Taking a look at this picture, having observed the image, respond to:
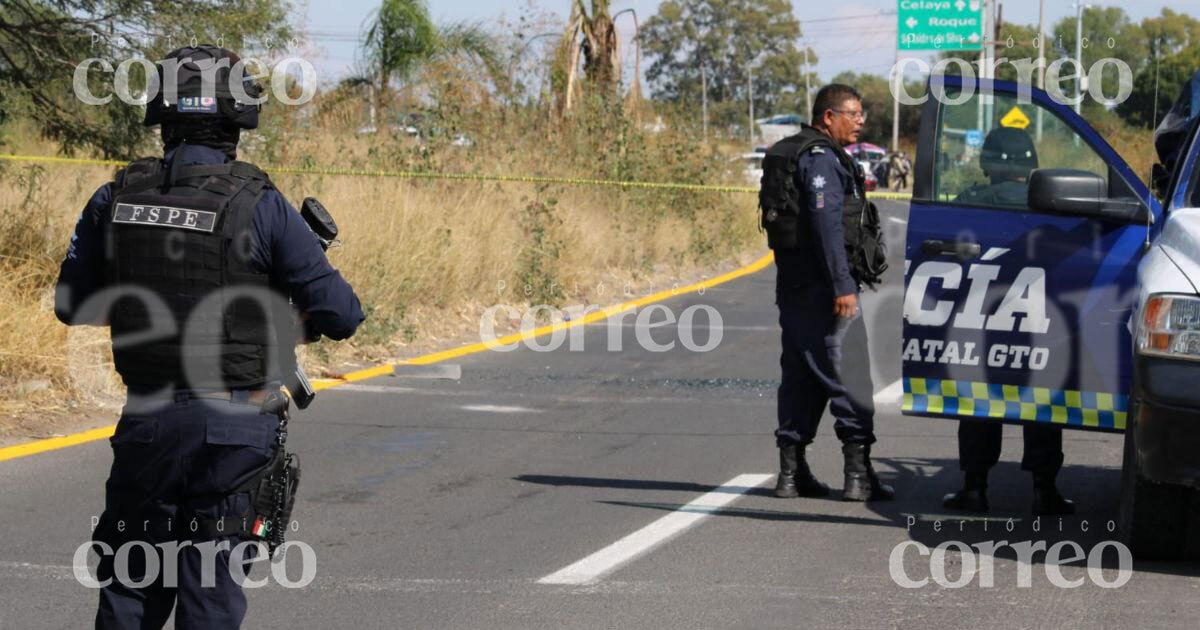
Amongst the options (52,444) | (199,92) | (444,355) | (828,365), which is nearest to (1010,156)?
(828,365)

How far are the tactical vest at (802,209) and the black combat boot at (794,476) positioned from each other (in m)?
0.89

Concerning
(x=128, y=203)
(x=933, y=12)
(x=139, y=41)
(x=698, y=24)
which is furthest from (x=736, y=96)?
(x=128, y=203)

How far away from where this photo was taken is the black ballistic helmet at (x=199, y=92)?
3867mm

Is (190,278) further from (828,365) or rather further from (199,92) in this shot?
(828,365)

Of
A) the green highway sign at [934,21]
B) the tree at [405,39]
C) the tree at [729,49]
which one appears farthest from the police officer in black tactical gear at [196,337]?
the tree at [729,49]

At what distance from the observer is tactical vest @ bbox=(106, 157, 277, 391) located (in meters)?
3.83

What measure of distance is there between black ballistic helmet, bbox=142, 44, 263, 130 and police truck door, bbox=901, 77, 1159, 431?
372 cm

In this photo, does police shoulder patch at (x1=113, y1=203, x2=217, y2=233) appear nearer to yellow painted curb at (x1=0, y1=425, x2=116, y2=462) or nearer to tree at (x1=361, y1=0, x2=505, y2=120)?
yellow painted curb at (x1=0, y1=425, x2=116, y2=462)

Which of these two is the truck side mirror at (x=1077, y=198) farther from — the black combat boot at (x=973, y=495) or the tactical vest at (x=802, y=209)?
the black combat boot at (x=973, y=495)

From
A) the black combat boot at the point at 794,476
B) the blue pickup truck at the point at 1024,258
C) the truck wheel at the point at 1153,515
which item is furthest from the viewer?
the black combat boot at the point at 794,476

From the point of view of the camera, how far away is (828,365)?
7496 mm

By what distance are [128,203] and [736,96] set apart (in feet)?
331

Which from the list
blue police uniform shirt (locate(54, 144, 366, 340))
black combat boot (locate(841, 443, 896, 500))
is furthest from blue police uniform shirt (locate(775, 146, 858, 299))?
blue police uniform shirt (locate(54, 144, 366, 340))

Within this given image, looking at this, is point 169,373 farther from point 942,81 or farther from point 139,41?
point 139,41
